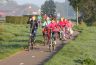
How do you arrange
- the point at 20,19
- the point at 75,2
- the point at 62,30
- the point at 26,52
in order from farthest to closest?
the point at 20,19 < the point at 75,2 < the point at 62,30 < the point at 26,52

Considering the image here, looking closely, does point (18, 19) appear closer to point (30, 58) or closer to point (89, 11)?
point (89, 11)

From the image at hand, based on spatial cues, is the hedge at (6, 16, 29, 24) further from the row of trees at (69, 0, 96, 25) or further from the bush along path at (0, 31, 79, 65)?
the bush along path at (0, 31, 79, 65)

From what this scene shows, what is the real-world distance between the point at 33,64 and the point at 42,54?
12.2 feet

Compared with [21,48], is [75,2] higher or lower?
higher

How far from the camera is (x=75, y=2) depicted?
52.4m

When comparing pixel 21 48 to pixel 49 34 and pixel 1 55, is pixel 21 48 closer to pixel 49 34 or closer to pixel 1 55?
pixel 49 34

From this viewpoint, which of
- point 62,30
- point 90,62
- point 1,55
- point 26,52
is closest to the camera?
point 90,62

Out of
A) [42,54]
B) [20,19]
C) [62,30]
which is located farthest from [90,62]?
[20,19]

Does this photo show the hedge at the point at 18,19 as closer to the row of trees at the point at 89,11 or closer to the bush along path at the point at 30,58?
the row of trees at the point at 89,11

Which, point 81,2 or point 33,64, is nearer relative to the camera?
point 33,64

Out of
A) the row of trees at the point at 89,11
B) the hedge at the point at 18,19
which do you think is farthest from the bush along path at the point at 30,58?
the hedge at the point at 18,19

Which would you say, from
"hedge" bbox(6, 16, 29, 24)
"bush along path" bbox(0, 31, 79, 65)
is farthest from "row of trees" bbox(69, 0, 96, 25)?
"bush along path" bbox(0, 31, 79, 65)

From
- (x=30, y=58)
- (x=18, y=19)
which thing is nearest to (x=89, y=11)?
(x=18, y=19)

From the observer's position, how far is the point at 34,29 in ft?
73.7
